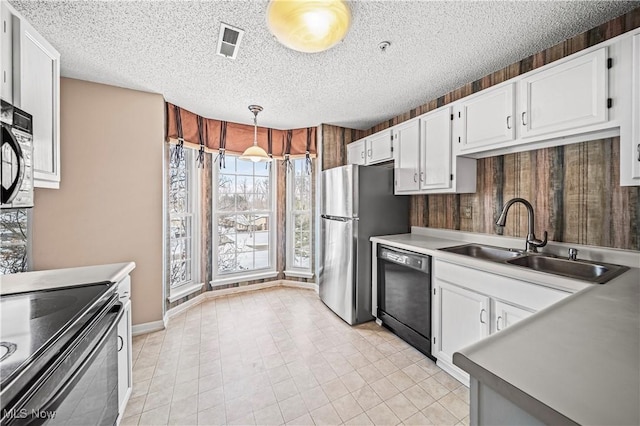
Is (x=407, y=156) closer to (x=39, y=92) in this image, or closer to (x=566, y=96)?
(x=566, y=96)

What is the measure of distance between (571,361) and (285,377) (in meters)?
1.84

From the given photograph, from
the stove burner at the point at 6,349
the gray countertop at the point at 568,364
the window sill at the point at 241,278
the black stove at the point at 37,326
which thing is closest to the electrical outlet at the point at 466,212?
the gray countertop at the point at 568,364

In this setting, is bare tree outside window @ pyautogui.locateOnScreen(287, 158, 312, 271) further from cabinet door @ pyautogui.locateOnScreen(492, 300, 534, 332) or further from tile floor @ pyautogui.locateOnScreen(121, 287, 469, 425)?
cabinet door @ pyautogui.locateOnScreen(492, 300, 534, 332)

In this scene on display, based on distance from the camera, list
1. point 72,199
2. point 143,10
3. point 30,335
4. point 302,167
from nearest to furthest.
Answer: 1. point 30,335
2. point 143,10
3. point 72,199
4. point 302,167

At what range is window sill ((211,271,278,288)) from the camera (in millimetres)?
3684

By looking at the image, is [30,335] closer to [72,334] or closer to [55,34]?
[72,334]

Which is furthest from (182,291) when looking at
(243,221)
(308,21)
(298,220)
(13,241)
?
(308,21)

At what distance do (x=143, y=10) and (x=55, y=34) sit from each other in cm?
77

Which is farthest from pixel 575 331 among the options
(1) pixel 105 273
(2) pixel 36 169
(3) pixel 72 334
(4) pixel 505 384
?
(2) pixel 36 169

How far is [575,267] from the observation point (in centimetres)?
175

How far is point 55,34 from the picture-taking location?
1755 mm

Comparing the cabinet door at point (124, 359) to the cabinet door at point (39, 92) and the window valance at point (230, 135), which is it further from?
the window valance at point (230, 135)

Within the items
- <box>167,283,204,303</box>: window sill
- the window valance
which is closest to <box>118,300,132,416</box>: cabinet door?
<box>167,283,204,303</box>: window sill

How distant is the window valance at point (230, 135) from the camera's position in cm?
305
